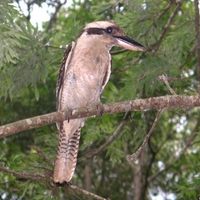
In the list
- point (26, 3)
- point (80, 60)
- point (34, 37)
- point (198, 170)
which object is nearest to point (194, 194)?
point (198, 170)

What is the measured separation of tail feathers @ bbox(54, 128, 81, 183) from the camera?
11.5 ft

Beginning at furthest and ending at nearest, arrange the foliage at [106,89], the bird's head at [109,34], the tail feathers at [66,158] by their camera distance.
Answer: the foliage at [106,89] < the bird's head at [109,34] < the tail feathers at [66,158]

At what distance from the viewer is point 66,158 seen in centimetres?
364

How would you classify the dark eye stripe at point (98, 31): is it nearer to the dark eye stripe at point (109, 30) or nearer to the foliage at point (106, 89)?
the dark eye stripe at point (109, 30)

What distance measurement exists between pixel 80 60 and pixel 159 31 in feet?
3.22

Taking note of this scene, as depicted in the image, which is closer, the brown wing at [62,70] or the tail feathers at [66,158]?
the tail feathers at [66,158]

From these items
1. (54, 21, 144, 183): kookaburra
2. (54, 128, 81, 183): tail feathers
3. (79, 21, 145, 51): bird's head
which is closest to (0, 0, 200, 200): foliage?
(54, 128, 81, 183): tail feathers

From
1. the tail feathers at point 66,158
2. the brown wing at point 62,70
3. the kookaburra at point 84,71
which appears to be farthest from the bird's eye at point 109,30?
the tail feathers at point 66,158

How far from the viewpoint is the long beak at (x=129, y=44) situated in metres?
3.58

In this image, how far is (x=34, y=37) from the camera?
407cm

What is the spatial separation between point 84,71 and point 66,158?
55 centimetres

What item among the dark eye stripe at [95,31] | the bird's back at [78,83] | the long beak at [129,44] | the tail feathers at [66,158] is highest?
the dark eye stripe at [95,31]

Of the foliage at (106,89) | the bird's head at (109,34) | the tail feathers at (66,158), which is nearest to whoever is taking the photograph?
the tail feathers at (66,158)

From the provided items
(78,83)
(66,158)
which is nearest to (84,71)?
(78,83)
